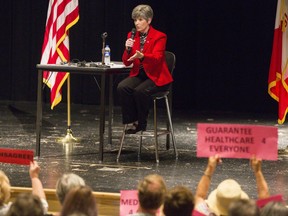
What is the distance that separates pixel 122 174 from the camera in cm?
649

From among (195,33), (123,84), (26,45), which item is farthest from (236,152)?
(26,45)

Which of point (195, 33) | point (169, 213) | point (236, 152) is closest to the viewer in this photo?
point (169, 213)

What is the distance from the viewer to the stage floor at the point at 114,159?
6.22 meters

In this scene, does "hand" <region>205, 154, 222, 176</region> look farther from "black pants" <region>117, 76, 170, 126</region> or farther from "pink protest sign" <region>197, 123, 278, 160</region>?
"black pants" <region>117, 76, 170, 126</region>

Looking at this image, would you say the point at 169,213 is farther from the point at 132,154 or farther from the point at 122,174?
the point at 132,154

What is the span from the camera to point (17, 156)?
4.66 meters

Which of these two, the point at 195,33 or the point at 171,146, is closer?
the point at 171,146

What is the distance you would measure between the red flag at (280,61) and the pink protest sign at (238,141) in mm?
3685

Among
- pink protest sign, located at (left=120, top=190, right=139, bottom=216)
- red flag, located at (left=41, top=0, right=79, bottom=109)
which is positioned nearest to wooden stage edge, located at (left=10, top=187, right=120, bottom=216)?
pink protest sign, located at (left=120, top=190, right=139, bottom=216)

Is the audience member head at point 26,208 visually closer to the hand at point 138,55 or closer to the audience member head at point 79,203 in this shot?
the audience member head at point 79,203

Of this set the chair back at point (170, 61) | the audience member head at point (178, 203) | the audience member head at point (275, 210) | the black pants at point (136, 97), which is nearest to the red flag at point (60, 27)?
the chair back at point (170, 61)

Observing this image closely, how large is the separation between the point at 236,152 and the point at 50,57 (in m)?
4.88

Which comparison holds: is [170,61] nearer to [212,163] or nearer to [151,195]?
[212,163]

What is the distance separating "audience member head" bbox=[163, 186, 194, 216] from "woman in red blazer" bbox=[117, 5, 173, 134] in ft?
11.2
